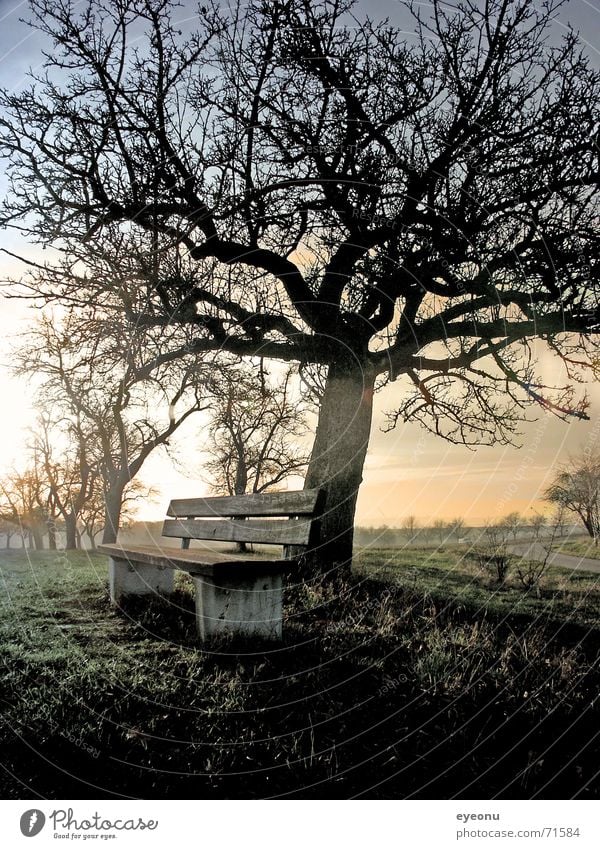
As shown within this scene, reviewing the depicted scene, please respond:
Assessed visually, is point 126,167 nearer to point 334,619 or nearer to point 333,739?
point 334,619

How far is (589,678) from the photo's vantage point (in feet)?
15.1

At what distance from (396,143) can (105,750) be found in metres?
6.82

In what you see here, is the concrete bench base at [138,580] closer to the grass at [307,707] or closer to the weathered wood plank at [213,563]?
the grass at [307,707]

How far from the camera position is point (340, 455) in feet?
25.7

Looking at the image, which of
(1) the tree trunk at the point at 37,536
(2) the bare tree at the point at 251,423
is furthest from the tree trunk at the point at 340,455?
(1) the tree trunk at the point at 37,536

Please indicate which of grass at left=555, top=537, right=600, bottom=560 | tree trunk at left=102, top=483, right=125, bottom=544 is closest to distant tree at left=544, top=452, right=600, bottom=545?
grass at left=555, top=537, right=600, bottom=560

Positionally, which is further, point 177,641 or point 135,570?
point 135,570

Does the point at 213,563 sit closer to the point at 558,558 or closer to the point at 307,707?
the point at 307,707

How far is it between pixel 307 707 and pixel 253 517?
2369 mm

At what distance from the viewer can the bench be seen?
4801 millimetres

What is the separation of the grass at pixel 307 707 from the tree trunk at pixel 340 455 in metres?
1.51

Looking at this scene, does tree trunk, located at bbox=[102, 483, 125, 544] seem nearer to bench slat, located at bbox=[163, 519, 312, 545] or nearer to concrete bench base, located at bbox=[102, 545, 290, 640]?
bench slat, located at bbox=[163, 519, 312, 545]
